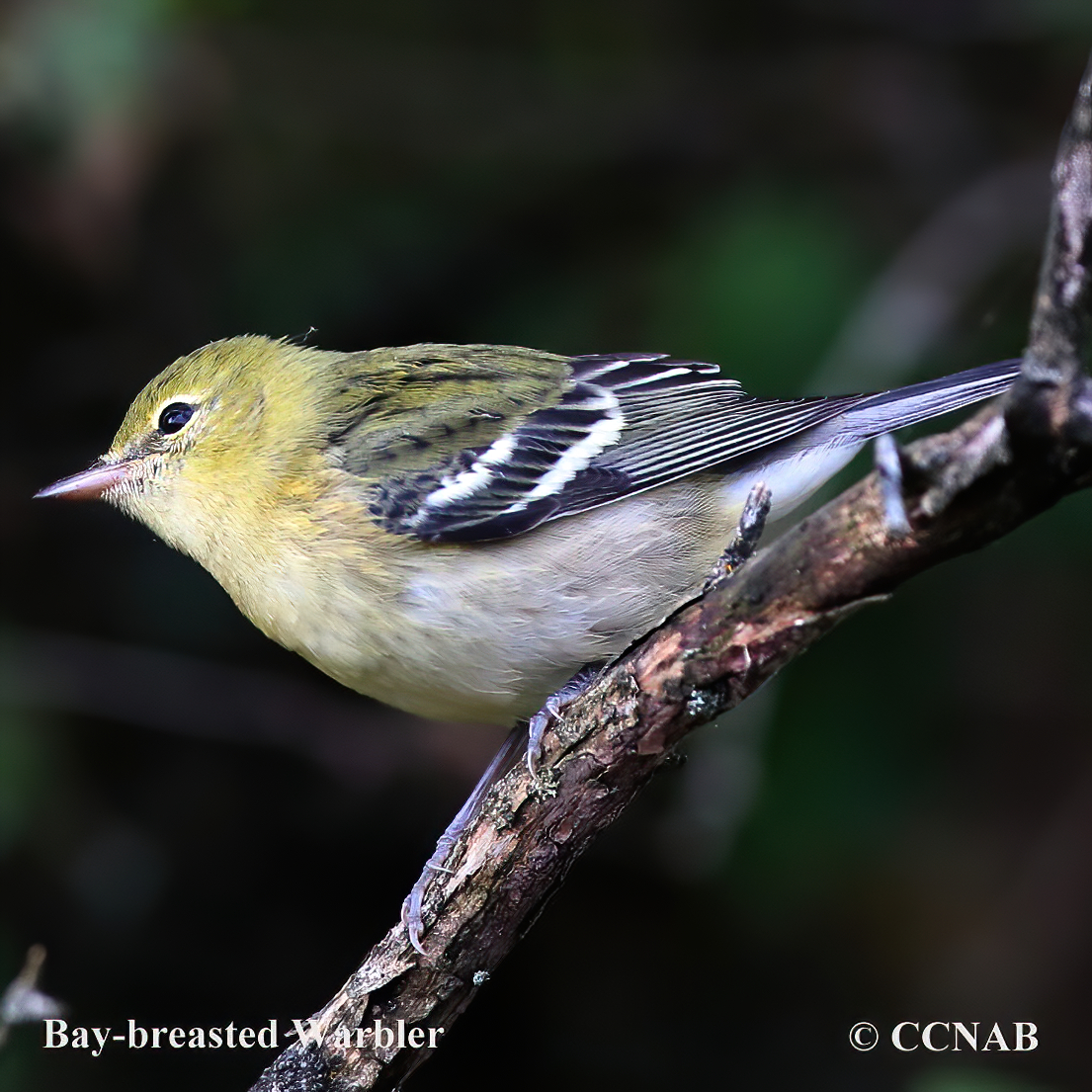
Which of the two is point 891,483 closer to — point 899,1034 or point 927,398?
point 927,398

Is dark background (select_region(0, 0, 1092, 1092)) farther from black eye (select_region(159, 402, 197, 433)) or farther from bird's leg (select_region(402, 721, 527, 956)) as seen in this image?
black eye (select_region(159, 402, 197, 433))

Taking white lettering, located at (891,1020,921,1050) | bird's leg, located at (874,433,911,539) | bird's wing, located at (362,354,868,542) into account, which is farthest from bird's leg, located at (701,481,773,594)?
white lettering, located at (891,1020,921,1050)

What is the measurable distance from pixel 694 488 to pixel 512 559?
60cm

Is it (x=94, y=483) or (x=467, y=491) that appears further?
(x=94, y=483)

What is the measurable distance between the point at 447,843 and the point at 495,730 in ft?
5.27

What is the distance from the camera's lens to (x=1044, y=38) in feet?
17.9

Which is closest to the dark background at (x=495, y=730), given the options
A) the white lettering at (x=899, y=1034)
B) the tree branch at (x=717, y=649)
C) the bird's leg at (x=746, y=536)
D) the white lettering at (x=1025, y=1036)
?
the white lettering at (x=899, y=1034)

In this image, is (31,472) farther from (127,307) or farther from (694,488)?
(694,488)

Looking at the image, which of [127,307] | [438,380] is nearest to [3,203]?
[127,307]

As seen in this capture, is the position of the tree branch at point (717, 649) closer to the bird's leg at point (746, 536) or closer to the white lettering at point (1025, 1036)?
the bird's leg at point (746, 536)

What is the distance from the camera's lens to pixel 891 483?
80.3 inches

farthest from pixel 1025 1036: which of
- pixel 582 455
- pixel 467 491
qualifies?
pixel 467 491

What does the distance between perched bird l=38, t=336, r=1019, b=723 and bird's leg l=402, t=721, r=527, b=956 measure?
0.90 ft

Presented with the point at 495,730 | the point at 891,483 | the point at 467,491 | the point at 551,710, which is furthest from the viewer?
the point at 495,730
